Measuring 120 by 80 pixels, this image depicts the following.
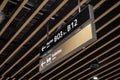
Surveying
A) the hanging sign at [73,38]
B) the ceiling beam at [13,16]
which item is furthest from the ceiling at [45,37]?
the hanging sign at [73,38]

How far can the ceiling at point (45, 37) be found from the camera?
5066 millimetres

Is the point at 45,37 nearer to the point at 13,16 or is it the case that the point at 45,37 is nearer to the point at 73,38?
the point at 13,16

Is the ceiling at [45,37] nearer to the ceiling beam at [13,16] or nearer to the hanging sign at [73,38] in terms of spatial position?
the ceiling beam at [13,16]

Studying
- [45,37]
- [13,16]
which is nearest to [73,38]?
[13,16]

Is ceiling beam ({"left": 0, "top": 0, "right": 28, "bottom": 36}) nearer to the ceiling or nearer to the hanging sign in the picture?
the ceiling

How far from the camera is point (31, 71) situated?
8086mm

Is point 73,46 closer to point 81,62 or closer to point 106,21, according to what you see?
point 106,21

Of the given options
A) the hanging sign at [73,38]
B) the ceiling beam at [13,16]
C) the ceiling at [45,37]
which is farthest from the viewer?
the ceiling at [45,37]

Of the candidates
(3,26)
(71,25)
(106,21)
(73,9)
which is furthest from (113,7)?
(3,26)

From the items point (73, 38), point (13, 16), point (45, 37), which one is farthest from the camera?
point (45, 37)

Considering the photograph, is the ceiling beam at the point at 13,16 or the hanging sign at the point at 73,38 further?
the ceiling beam at the point at 13,16

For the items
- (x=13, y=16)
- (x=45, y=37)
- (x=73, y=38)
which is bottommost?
(x=73, y=38)

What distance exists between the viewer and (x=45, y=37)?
237 inches

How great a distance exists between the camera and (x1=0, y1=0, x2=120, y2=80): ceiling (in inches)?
199
